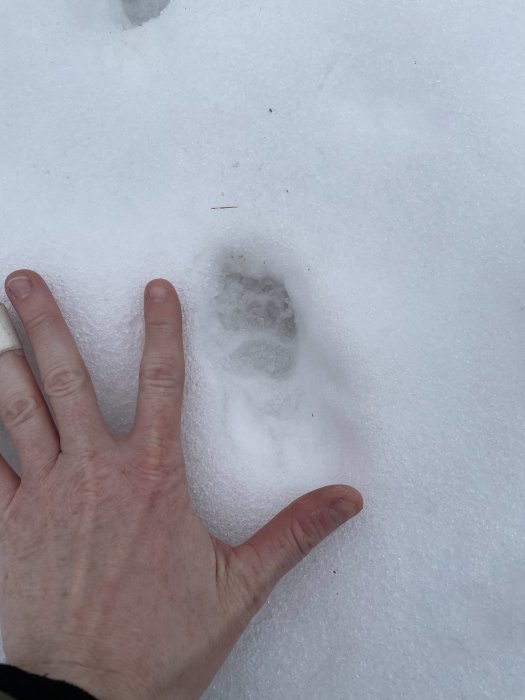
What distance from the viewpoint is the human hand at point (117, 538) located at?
0.77 m

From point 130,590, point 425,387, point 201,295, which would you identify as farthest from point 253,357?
point 130,590

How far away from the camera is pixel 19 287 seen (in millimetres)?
858

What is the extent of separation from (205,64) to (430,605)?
87 centimetres

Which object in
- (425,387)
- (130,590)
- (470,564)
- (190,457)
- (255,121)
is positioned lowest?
(130,590)

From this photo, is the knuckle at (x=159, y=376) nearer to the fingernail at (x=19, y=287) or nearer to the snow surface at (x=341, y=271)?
the snow surface at (x=341, y=271)

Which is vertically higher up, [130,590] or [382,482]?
[382,482]

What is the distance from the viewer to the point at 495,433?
904 millimetres

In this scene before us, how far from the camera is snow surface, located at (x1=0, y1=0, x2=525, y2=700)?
90 centimetres

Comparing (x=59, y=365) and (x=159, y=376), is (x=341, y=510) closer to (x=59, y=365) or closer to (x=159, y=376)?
(x=159, y=376)

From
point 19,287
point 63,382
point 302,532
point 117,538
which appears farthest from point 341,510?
point 19,287

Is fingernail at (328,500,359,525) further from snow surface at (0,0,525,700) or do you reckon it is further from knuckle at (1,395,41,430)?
knuckle at (1,395,41,430)

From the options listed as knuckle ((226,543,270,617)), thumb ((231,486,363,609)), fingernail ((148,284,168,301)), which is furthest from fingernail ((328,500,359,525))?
fingernail ((148,284,168,301))

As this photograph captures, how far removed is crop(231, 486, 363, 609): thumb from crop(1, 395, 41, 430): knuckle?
0.34 metres

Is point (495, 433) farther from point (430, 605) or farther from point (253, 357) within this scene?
point (253, 357)
